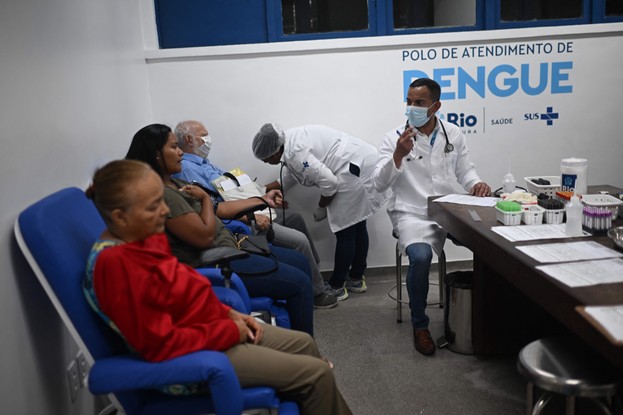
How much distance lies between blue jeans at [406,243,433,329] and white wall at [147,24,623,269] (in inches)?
44.4

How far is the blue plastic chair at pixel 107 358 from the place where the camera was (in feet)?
4.48

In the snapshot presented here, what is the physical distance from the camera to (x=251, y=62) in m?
3.65

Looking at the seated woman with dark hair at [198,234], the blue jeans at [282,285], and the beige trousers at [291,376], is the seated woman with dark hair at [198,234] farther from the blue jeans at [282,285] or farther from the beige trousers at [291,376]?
the beige trousers at [291,376]

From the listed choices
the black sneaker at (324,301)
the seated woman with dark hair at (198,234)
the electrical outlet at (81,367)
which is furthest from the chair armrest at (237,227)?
the electrical outlet at (81,367)

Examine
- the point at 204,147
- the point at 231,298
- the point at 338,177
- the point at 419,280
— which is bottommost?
the point at 419,280

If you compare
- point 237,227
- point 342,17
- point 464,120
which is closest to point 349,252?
point 237,227

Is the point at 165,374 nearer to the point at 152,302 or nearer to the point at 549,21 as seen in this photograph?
the point at 152,302

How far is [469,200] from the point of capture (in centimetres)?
272

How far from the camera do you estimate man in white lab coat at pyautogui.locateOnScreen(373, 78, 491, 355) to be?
2.76 m

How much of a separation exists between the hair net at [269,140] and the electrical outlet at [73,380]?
1.71 metres

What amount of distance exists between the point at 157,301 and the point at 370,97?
2.65m

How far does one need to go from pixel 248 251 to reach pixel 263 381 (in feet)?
2.94

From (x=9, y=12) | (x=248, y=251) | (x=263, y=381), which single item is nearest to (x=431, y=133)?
(x=248, y=251)

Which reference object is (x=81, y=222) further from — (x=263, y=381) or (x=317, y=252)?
(x=317, y=252)
